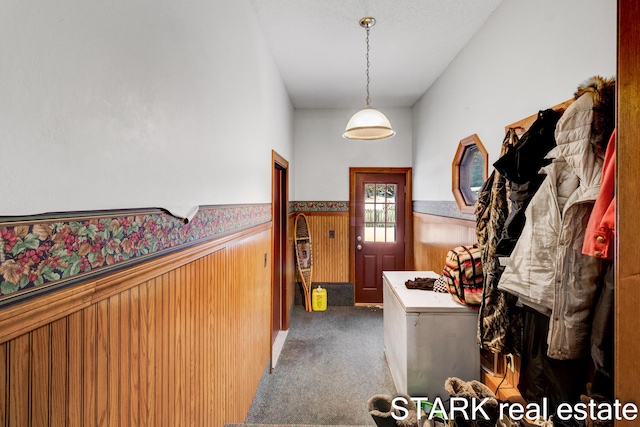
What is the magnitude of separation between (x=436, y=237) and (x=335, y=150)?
6.62 ft

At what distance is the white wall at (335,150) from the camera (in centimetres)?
454

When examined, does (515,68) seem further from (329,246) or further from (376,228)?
(329,246)

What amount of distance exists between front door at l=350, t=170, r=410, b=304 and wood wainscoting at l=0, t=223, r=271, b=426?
291 cm

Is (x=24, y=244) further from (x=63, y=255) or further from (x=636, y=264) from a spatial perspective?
(x=636, y=264)

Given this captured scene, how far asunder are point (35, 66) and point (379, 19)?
235 cm

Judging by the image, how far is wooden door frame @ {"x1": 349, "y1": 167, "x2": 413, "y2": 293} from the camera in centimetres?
446

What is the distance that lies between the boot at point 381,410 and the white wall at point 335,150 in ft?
10.9

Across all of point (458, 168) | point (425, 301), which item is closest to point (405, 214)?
point (458, 168)

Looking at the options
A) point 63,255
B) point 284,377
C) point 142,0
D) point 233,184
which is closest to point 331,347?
point 284,377

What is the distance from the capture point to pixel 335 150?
454 centimetres

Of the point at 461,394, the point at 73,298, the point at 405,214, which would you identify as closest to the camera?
the point at 73,298

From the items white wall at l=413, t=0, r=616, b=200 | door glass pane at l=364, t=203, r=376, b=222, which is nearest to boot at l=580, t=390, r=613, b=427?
white wall at l=413, t=0, r=616, b=200

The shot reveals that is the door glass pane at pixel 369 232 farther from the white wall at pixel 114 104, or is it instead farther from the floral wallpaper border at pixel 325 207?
the white wall at pixel 114 104

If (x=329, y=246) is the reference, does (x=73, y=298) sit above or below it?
above
